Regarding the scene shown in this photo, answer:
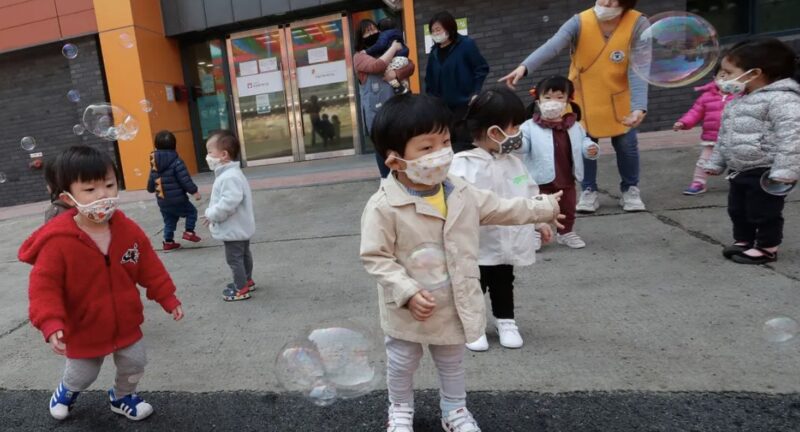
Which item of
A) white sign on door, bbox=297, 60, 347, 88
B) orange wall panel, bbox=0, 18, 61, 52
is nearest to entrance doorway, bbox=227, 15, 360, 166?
white sign on door, bbox=297, 60, 347, 88

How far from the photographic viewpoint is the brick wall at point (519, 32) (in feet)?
29.5

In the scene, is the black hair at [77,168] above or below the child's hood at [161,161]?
above

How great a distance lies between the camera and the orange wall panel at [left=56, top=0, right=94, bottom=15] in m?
10.4

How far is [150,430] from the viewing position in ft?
8.40

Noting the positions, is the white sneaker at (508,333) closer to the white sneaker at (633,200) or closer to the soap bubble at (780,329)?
the soap bubble at (780,329)

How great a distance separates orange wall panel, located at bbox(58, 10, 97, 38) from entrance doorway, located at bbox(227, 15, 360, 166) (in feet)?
8.21

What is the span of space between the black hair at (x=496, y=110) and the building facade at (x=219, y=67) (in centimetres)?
667

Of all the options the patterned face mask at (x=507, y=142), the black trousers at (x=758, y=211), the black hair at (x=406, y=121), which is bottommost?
the black trousers at (x=758, y=211)

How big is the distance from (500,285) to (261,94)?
939cm

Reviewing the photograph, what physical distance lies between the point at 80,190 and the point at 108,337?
678 mm

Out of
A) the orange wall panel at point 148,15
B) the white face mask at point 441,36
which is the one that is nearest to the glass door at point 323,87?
the orange wall panel at point 148,15

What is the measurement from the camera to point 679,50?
4211 millimetres

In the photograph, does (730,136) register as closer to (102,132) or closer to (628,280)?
(628,280)

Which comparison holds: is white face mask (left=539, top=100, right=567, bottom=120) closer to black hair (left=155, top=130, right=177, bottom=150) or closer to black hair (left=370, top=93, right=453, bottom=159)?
black hair (left=370, top=93, right=453, bottom=159)
